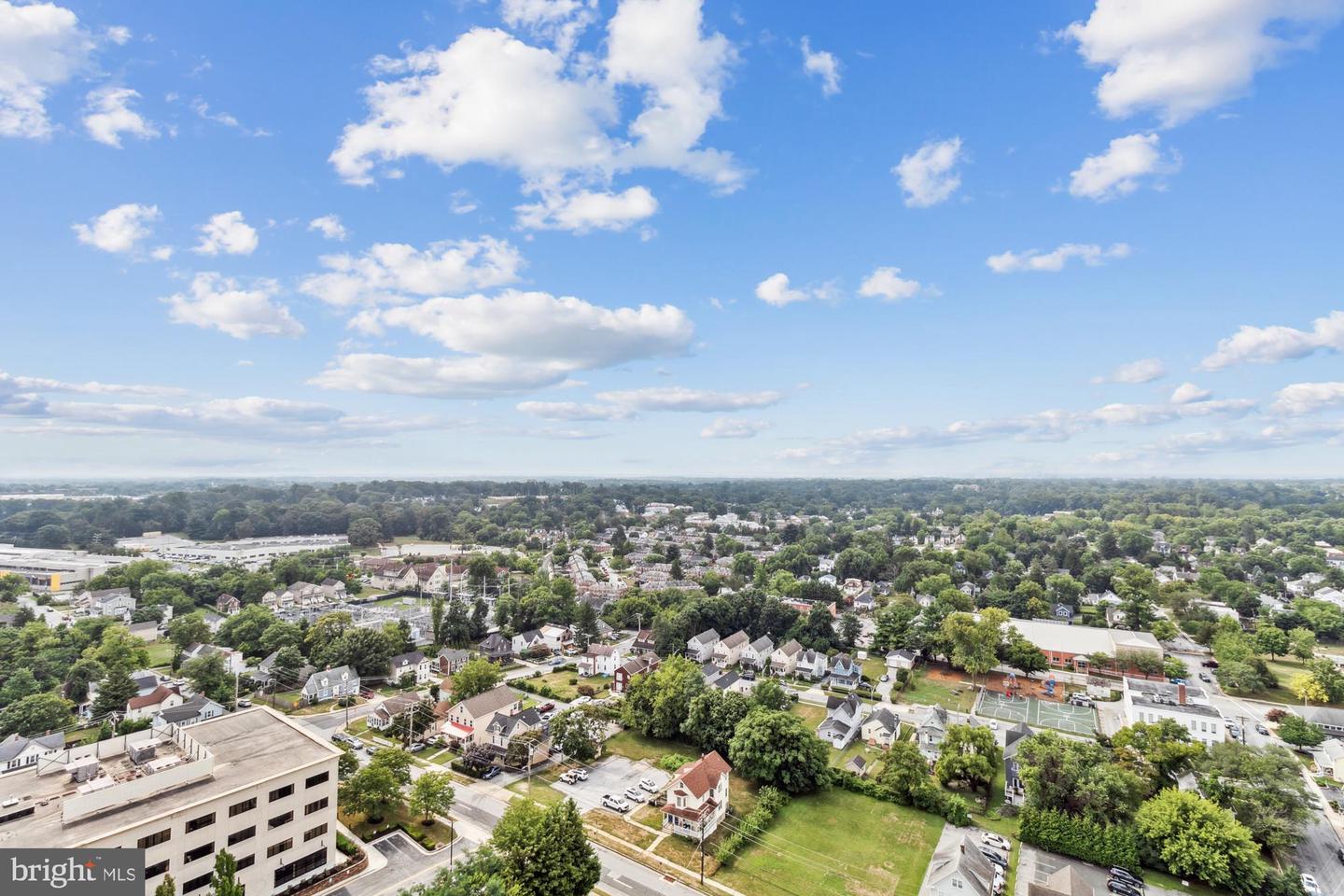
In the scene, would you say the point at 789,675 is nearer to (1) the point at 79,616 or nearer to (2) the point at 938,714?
(2) the point at 938,714

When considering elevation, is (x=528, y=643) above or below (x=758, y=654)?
above

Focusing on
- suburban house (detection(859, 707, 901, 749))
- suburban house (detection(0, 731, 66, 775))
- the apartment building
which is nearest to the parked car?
suburban house (detection(859, 707, 901, 749))

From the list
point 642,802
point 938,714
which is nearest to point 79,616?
point 642,802

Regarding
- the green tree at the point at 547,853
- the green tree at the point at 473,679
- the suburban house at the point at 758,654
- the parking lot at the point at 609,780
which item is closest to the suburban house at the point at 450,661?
the green tree at the point at 473,679

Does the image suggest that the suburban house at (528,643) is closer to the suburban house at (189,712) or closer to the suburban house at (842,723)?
the suburban house at (189,712)

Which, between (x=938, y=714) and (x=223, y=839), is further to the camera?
(x=938, y=714)

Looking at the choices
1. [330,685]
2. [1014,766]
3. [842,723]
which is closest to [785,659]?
[842,723]

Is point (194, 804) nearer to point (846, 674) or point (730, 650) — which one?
point (730, 650)
